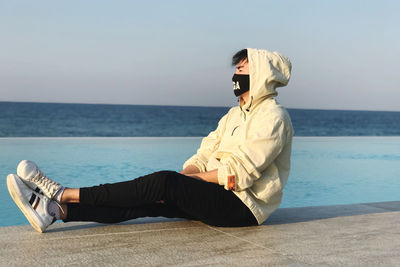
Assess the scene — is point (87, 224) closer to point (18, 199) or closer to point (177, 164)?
point (18, 199)

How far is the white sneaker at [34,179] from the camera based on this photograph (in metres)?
2.37

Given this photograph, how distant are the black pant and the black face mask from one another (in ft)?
1.91

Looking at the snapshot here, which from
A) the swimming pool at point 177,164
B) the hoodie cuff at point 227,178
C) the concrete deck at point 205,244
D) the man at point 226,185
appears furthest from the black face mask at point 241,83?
the swimming pool at point 177,164

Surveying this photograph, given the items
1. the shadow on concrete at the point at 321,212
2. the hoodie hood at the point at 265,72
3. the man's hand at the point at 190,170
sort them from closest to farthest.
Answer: the hoodie hood at the point at 265,72 → the man's hand at the point at 190,170 → the shadow on concrete at the point at 321,212

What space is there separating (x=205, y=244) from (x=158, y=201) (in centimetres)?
39

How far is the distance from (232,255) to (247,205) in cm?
46

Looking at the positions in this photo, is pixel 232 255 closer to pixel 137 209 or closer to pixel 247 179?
pixel 247 179

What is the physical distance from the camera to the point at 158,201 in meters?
2.59

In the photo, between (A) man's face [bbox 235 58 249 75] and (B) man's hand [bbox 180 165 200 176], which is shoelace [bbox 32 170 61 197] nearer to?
(B) man's hand [bbox 180 165 200 176]

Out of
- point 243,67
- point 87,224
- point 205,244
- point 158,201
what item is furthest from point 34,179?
point 243,67

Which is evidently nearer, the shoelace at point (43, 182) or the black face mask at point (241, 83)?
the shoelace at point (43, 182)

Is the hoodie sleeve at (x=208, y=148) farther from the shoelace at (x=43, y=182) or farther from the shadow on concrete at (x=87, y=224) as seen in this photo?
the shoelace at (x=43, y=182)

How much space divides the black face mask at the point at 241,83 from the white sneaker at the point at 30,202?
1.21 m

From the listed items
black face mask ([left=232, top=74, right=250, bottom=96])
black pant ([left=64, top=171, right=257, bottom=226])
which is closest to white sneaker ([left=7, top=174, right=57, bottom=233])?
black pant ([left=64, top=171, right=257, bottom=226])
